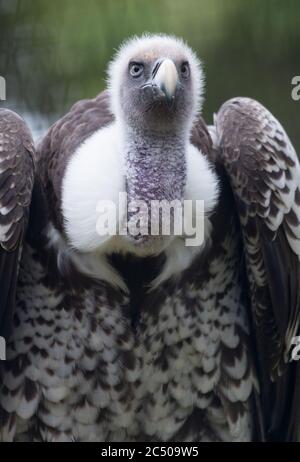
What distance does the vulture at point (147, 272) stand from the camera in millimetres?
5387

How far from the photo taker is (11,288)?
18.1ft

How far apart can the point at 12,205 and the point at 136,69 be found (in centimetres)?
90

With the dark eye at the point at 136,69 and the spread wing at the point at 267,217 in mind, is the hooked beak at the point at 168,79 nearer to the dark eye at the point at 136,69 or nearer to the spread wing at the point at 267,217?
the dark eye at the point at 136,69

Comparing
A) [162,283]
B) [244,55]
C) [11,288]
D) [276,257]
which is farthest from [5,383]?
[244,55]

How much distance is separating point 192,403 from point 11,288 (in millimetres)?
1229

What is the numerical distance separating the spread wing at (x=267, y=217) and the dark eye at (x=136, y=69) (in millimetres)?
641

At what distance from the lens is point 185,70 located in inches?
216

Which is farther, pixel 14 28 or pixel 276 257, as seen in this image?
pixel 276 257

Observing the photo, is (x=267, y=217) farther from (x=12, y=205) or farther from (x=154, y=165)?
(x=12, y=205)

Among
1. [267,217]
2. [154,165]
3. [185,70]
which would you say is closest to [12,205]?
[154,165]

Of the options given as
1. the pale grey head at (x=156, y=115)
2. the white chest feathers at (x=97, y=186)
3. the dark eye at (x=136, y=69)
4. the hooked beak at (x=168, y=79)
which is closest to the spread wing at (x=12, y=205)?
the white chest feathers at (x=97, y=186)

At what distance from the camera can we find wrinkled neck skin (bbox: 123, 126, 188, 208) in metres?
5.18

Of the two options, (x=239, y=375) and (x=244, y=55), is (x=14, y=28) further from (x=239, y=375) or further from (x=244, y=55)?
(x=239, y=375)

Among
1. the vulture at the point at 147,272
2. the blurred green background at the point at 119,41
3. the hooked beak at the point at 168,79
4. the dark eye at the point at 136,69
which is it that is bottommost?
the vulture at the point at 147,272
